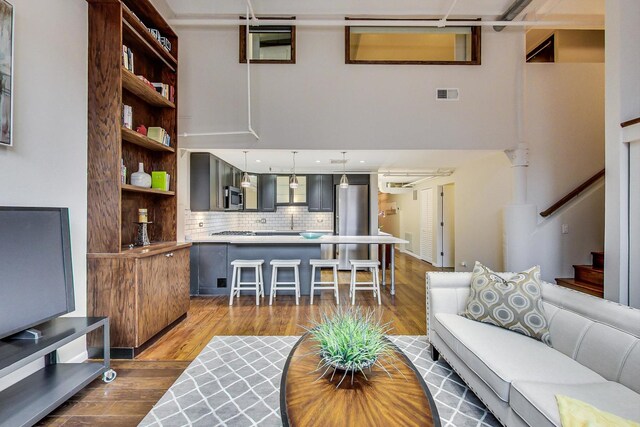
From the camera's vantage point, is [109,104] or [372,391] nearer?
[372,391]

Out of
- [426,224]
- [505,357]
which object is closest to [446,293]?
[505,357]

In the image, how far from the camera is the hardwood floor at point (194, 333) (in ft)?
6.55

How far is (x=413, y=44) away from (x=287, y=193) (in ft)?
12.9

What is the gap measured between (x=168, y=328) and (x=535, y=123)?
5573 millimetres

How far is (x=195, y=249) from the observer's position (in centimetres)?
484

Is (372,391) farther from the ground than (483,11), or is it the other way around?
(483,11)

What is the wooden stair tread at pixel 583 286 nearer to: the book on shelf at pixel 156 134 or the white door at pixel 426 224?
the white door at pixel 426 224

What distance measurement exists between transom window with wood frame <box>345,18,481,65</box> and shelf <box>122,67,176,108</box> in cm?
251

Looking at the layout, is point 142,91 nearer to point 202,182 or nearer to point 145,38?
point 145,38

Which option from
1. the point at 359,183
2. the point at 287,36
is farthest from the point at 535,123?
the point at 287,36

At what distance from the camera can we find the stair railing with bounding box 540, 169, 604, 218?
4082 millimetres

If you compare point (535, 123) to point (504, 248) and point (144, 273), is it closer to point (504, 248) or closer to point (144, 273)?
point (504, 248)

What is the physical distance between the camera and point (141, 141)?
10.6 feet

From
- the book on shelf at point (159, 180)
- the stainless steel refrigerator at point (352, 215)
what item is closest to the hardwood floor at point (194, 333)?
the stainless steel refrigerator at point (352, 215)
